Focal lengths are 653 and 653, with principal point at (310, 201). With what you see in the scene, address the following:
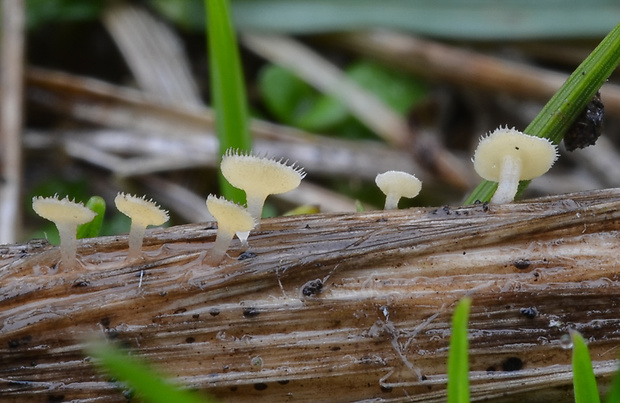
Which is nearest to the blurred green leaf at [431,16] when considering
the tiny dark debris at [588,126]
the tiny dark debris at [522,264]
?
the tiny dark debris at [588,126]

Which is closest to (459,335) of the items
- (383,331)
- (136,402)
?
(383,331)

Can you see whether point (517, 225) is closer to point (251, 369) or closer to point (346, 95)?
point (251, 369)

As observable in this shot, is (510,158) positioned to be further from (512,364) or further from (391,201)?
(512,364)

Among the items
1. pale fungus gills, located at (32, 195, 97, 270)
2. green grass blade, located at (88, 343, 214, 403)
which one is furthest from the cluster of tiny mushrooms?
green grass blade, located at (88, 343, 214, 403)

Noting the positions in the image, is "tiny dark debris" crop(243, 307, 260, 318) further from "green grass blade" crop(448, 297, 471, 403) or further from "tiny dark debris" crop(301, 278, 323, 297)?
"green grass blade" crop(448, 297, 471, 403)

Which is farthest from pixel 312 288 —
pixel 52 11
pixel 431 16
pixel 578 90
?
pixel 52 11

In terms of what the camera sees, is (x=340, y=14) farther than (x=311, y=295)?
Yes
